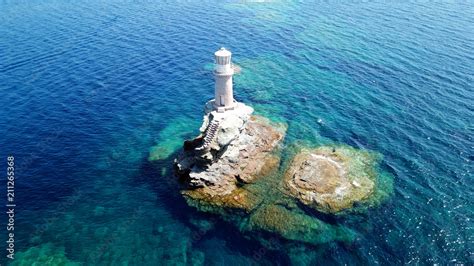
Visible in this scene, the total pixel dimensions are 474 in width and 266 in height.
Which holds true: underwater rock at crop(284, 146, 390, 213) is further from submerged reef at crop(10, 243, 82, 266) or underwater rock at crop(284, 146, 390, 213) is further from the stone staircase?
submerged reef at crop(10, 243, 82, 266)

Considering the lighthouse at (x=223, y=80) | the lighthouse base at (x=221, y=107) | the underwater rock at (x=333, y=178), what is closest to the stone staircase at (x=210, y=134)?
the lighthouse base at (x=221, y=107)

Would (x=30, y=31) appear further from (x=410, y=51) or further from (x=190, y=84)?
(x=410, y=51)

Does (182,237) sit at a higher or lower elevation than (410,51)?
lower

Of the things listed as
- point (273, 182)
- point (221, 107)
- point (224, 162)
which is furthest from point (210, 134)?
point (273, 182)

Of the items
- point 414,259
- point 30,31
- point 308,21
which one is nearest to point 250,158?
point 414,259

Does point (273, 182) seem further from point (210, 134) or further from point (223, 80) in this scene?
point (223, 80)
